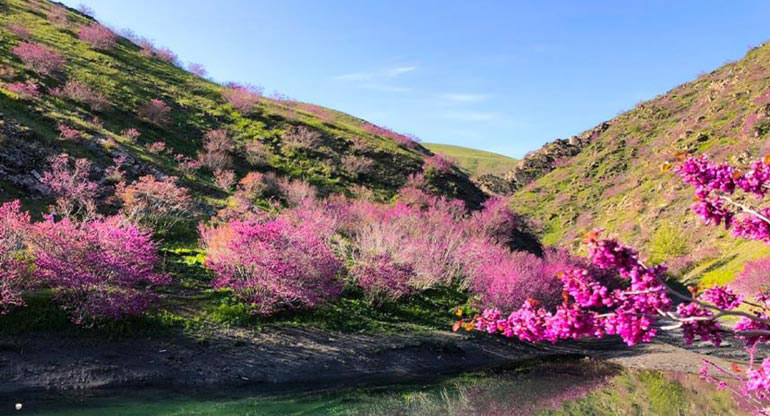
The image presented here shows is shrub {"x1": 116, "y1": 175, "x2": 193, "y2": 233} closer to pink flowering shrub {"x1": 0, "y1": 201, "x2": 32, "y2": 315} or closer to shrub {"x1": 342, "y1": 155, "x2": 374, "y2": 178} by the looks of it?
pink flowering shrub {"x1": 0, "y1": 201, "x2": 32, "y2": 315}

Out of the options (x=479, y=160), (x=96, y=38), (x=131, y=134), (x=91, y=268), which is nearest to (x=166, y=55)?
(x=96, y=38)

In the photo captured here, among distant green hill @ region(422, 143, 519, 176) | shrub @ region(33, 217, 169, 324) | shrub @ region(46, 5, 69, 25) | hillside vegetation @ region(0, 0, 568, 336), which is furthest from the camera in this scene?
distant green hill @ region(422, 143, 519, 176)

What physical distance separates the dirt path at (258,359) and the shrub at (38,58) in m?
34.4

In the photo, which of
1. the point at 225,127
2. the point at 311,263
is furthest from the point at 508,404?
the point at 225,127

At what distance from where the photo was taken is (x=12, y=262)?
594 inches

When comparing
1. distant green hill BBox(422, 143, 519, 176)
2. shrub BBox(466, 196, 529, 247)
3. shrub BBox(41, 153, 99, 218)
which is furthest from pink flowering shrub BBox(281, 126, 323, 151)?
distant green hill BBox(422, 143, 519, 176)

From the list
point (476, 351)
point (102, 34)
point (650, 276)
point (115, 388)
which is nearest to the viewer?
point (650, 276)

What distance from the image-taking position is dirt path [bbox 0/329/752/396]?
14.7m

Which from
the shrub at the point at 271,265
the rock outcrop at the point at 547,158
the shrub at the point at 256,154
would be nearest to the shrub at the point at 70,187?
the shrub at the point at 271,265

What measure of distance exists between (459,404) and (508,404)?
151cm

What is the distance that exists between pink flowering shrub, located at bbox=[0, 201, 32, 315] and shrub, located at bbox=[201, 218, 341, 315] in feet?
21.3

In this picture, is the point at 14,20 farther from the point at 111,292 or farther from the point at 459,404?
the point at 459,404

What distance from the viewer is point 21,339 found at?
15281 millimetres

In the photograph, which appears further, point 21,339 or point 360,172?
point 360,172
